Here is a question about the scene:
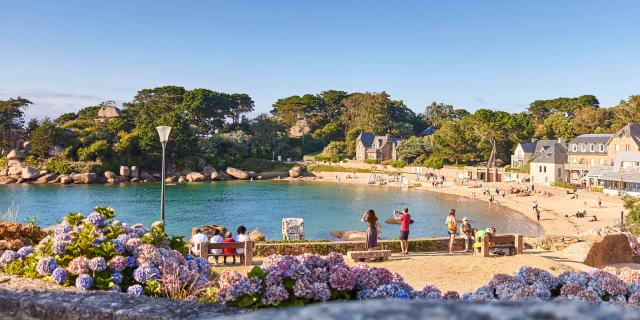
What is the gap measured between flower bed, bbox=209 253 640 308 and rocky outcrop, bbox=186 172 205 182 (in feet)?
251

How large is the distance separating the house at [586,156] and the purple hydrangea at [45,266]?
65205mm

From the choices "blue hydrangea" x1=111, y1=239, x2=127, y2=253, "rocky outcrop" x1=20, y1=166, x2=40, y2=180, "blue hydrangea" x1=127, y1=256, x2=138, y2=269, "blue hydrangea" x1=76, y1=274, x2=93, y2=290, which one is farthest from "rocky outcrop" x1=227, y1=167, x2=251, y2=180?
"blue hydrangea" x1=76, y1=274, x2=93, y2=290

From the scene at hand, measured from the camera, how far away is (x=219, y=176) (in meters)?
84.4

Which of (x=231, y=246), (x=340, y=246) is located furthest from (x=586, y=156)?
(x=231, y=246)

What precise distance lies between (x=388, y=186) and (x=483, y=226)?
113 ft

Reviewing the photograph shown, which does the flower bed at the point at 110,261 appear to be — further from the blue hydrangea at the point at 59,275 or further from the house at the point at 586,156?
the house at the point at 586,156

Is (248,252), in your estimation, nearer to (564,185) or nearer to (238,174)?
(564,185)

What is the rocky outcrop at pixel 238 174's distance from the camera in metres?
85.2

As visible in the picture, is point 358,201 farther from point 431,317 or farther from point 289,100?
point 289,100

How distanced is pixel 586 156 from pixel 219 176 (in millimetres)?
54286

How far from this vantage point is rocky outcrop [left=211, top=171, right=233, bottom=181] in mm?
83381

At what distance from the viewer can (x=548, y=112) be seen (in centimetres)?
12125

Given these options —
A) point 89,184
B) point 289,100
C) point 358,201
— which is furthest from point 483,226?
point 289,100

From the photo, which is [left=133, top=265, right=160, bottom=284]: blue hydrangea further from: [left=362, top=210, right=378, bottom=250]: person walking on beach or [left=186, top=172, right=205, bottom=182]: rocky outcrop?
[left=186, top=172, right=205, bottom=182]: rocky outcrop
